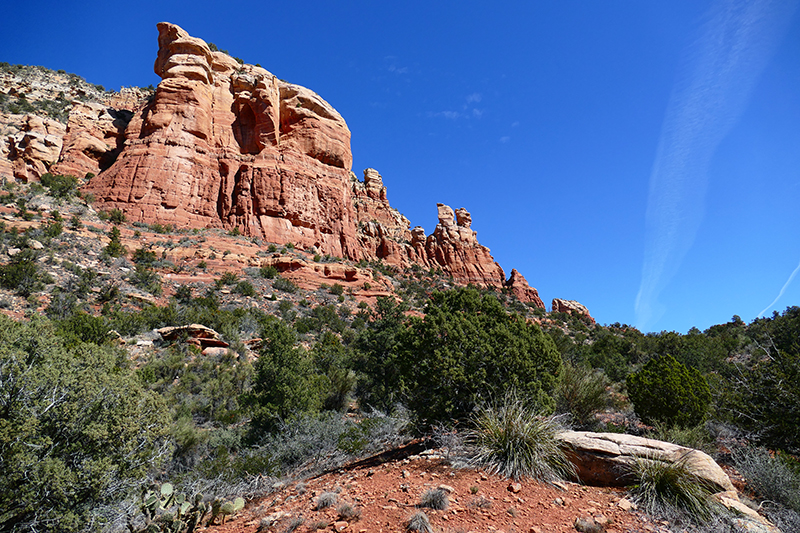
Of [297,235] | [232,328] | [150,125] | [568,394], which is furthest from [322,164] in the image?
[568,394]

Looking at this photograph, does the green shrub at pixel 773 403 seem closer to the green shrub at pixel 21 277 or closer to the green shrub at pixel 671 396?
the green shrub at pixel 671 396

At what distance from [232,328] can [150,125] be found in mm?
31716

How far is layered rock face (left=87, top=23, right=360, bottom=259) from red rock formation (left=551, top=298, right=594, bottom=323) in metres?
35.1

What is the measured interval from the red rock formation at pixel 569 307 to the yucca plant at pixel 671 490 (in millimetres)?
56690

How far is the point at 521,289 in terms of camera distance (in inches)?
2502

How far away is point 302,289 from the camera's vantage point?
1281 inches

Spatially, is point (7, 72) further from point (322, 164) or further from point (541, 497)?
point (541, 497)

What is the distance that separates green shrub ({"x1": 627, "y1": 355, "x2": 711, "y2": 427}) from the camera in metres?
9.20

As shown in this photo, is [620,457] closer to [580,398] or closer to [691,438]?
[580,398]

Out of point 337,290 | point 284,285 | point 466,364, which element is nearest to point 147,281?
point 284,285

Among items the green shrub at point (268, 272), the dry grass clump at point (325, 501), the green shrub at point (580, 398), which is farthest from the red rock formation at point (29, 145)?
the green shrub at point (580, 398)

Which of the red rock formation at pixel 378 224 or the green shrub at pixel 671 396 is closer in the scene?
the green shrub at pixel 671 396

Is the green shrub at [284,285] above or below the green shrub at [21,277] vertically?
above

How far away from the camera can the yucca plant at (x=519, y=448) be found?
17.3 feet
